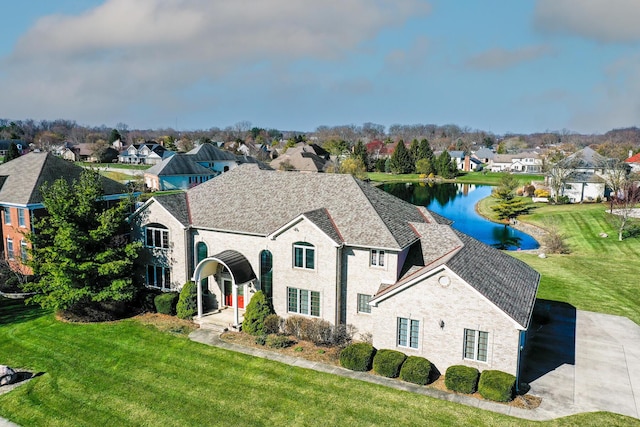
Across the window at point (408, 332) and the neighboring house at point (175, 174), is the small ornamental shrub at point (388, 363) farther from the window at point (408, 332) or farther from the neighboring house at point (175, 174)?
the neighboring house at point (175, 174)

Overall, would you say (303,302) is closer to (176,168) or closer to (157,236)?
(157,236)

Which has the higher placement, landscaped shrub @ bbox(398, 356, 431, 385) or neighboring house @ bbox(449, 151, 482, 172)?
neighboring house @ bbox(449, 151, 482, 172)

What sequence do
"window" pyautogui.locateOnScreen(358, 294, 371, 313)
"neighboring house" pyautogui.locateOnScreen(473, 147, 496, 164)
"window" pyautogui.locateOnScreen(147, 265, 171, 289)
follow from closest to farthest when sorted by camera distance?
1. "window" pyautogui.locateOnScreen(358, 294, 371, 313)
2. "window" pyautogui.locateOnScreen(147, 265, 171, 289)
3. "neighboring house" pyautogui.locateOnScreen(473, 147, 496, 164)

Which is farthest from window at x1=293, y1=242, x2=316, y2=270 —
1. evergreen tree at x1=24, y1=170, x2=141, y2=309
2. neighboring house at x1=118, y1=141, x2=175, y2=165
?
neighboring house at x1=118, y1=141, x2=175, y2=165

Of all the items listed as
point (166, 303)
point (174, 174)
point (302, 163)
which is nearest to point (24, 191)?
point (166, 303)

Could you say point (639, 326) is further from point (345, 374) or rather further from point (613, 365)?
point (345, 374)

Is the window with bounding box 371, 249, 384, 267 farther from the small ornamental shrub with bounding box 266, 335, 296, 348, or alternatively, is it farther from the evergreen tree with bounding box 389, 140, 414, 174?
the evergreen tree with bounding box 389, 140, 414, 174

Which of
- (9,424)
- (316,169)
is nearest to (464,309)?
(9,424)
